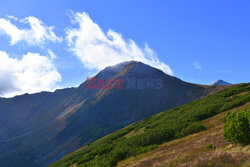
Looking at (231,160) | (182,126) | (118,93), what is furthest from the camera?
(118,93)

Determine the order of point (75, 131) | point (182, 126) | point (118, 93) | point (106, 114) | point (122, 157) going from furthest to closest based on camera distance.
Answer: point (118, 93) < point (106, 114) < point (75, 131) < point (182, 126) < point (122, 157)

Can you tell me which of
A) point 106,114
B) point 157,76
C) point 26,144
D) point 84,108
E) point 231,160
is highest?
point 157,76

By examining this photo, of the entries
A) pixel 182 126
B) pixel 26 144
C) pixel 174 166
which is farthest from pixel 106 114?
pixel 174 166

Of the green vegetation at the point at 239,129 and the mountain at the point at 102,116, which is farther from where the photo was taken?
the mountain at the point at 102,116

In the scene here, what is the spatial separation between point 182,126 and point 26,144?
608 ft

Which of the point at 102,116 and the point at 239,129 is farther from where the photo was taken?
the point at 102,116

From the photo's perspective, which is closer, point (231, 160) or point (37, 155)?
point (231, 160)

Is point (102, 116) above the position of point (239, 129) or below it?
above

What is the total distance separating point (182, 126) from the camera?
25703 mm

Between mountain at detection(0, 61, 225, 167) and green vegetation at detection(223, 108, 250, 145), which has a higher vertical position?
mountain at detection(0, 61, 225, 167)

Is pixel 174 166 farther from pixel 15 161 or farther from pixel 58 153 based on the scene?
pixel 15 161

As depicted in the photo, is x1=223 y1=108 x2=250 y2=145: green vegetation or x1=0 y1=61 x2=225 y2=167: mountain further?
x1=0 y1=61 x2=225 y2=167: mountain

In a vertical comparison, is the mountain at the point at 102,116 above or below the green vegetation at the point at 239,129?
above

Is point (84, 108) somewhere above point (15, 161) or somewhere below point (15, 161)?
above
